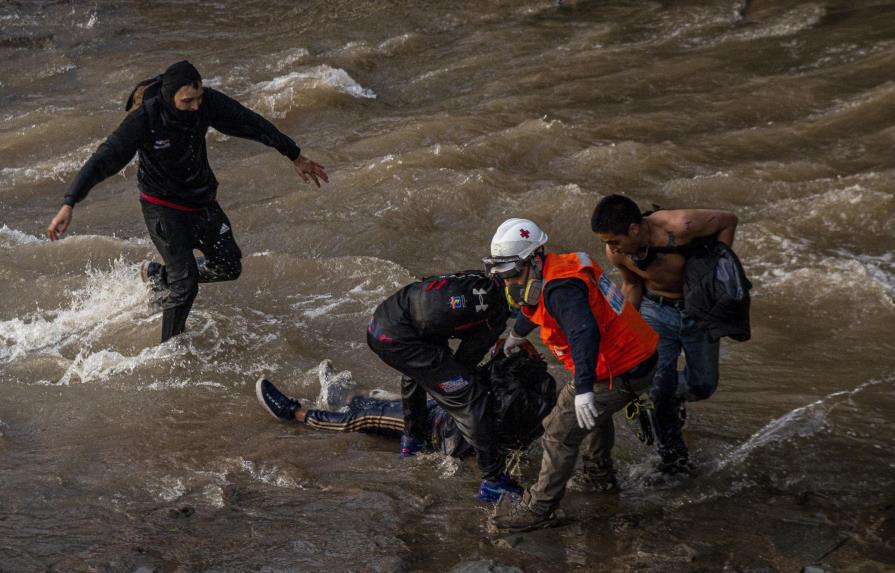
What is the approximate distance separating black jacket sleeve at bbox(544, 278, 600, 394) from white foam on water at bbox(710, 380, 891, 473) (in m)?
1.49

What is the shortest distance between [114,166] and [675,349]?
3.68 m

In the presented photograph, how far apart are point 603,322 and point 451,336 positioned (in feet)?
3.17

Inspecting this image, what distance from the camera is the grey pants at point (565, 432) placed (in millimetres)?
5000

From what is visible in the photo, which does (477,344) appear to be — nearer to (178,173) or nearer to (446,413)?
(446,413)

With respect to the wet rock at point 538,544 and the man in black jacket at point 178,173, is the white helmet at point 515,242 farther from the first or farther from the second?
the man in black jacket at point 178,173

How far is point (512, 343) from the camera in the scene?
5.59 meters

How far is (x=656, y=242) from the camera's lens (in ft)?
17.6

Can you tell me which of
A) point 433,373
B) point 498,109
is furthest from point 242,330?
point 498,109

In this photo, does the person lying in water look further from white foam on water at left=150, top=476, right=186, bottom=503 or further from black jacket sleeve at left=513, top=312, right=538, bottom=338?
white foam on water at left=150, top=476, right=186, bottom=503

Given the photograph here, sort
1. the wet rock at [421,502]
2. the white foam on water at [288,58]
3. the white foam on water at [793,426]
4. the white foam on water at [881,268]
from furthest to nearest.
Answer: the white foam on water at [288,58] < the white foam on water at [881,268] < the white foam on water at [793,426] < the wet rock at [421,502]

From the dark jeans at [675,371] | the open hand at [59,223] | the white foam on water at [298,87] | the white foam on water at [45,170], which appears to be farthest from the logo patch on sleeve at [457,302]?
the white foam on water at [298,87]

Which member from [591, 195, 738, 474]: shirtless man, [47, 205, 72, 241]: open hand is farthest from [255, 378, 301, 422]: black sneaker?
[591, 195, 738, 474]: shirtless man

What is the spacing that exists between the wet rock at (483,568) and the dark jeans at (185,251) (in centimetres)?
315

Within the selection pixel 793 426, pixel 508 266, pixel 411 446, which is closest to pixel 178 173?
pixel 411 446
